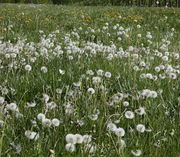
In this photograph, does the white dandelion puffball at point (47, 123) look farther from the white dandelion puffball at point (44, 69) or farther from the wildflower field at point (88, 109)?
the white dandelion puffball at point (44, 69)

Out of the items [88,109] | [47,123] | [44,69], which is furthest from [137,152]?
[44,69]

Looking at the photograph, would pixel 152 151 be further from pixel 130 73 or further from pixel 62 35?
pixel 62 35

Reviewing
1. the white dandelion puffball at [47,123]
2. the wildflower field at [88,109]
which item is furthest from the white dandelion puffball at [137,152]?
the white dandelion puffball at [47,123]

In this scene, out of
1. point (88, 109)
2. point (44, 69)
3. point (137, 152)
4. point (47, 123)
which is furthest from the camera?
point (44, 69)

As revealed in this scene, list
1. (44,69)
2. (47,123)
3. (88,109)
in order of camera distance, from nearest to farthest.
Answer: (47,123) → (88,109) → (44,69)

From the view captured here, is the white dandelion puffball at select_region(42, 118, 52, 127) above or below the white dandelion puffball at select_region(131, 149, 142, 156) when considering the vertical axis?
above

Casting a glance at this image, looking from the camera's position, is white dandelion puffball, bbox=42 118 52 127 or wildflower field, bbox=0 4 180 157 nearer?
wildflower field, bbox=0 4 180 157

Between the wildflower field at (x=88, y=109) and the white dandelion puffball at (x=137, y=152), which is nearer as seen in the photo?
the white dandelion puffball at (x=137, y=152)

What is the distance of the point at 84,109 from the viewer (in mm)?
3223

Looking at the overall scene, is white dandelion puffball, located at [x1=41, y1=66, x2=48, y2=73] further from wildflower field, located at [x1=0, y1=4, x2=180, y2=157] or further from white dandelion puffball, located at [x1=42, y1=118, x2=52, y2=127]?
white dandelion puffball, located at [x1=42, y1=118, x2=52, y2=127]

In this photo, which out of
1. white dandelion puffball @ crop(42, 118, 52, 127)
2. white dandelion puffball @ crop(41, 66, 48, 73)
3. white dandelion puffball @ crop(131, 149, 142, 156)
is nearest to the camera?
white dandelion puffball @ crop(131, 149, 142, 156)

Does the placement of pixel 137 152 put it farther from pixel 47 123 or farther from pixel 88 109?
pixel 88 109

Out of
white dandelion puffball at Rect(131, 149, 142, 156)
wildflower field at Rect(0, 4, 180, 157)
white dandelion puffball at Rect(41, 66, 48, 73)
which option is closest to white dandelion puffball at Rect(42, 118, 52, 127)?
wildflower field at Rect(0, 4, 180, 157)

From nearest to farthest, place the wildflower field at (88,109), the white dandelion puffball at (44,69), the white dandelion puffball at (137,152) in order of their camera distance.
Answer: the white dandelion puffball at (137,152), the wildflower field at (88,109), the white dandelion puffball at (44,69)
